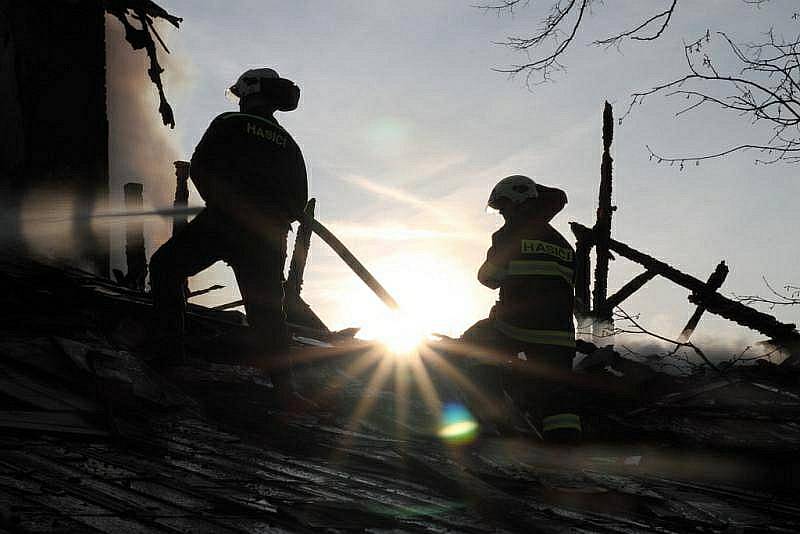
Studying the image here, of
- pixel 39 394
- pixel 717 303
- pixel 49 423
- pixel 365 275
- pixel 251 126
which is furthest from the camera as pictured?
pixel 717 303

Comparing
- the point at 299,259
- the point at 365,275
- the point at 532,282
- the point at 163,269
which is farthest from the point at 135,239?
the point at 532,282

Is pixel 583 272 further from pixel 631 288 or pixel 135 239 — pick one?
pixel 135 239

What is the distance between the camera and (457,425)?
4.69 m

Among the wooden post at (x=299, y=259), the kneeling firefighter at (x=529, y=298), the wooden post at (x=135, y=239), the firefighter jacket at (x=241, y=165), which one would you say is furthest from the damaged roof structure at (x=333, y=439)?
the wooden post at (x=135, y=239)

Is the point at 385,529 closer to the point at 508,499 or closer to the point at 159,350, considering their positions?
the point at 508,499

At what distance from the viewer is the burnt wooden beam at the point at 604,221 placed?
34.4ft

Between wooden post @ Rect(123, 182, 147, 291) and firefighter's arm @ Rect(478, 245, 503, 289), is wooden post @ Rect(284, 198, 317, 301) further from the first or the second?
firefighter's arm @ Rect(478, 245, 503, 289)

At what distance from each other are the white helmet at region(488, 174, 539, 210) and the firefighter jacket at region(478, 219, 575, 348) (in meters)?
0.20

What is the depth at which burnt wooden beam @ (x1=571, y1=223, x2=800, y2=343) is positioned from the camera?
695 centimetres

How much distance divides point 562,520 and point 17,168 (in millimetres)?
7114

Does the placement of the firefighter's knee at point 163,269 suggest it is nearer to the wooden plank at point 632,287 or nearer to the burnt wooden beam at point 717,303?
the burnt wooden beam at point 717,303

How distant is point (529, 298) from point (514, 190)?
0.82 m

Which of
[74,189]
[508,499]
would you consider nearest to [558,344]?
[508,499]

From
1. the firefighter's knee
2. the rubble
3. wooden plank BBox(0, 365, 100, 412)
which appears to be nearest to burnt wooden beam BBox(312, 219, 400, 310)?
the rubble
